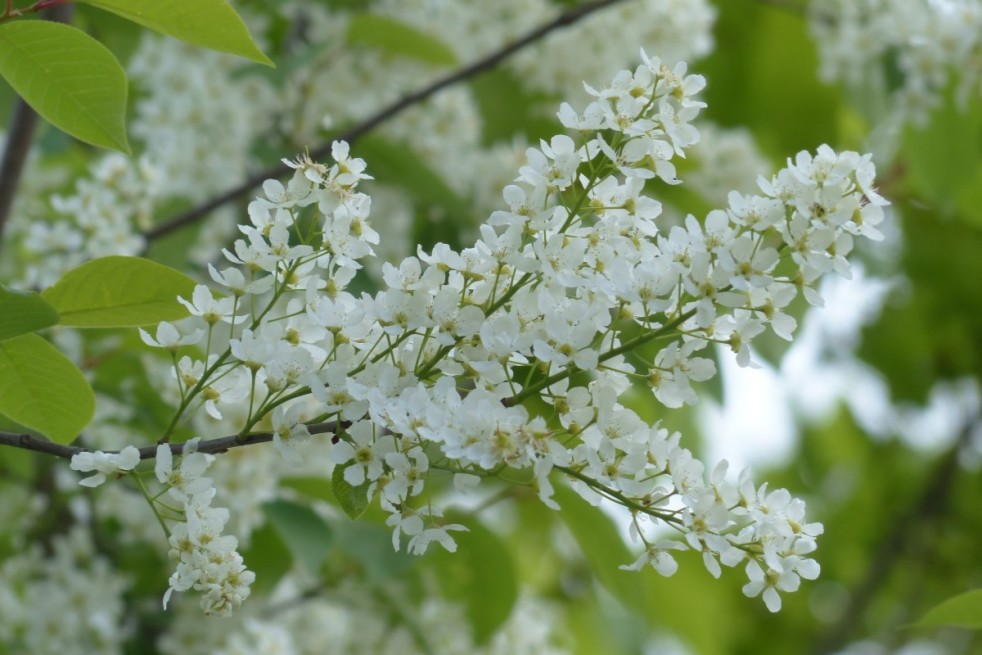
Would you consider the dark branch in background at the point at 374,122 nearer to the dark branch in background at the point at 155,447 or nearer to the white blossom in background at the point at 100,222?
the white blossom in background at the point at 100,222

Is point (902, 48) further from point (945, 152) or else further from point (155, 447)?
point (155, 447)

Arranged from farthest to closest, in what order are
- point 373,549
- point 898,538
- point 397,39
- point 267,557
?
point 898,538, point 397,39, point 267,557, point 373,549

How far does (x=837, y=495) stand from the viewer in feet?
16.9

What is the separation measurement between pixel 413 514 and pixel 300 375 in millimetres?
171

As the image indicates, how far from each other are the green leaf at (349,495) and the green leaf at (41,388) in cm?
29

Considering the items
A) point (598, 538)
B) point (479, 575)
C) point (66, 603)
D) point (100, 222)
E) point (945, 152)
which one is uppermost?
point (945, 152)

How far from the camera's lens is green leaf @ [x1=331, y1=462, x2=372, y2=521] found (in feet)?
3.94

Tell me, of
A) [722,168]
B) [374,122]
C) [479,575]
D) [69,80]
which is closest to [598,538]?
[479,575]

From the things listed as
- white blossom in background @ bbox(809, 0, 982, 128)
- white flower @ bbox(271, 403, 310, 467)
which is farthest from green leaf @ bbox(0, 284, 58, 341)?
white blossom in background @ bbox(809, 0, 982, 128)

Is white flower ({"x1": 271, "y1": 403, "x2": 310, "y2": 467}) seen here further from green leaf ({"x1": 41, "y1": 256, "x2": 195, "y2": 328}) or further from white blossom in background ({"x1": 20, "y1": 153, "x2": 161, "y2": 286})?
white blossom in background ({"x1": 20, "y1": 153, "x2": 161, "y2": 286})

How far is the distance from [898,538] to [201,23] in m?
3.59

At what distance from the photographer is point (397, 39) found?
282cm

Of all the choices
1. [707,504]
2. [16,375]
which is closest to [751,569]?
[707,504]

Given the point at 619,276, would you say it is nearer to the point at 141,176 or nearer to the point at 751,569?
the point at 751,569
